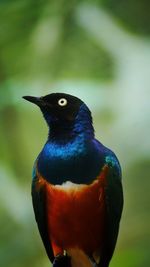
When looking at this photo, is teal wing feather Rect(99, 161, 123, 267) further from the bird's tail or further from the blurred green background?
the blurred green background

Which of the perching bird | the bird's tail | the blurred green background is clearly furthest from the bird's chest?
the blurred green background

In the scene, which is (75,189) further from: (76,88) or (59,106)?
(76,88)

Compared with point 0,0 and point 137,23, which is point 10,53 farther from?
point 137,23

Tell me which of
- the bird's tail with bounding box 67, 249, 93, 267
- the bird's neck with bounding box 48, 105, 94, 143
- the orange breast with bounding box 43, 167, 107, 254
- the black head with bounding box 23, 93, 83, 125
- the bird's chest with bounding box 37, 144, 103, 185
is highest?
the black head with bounding box 23, 93, 83, 125

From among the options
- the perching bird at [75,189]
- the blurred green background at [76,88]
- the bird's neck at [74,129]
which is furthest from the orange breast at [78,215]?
the blurred green background at [76,88]

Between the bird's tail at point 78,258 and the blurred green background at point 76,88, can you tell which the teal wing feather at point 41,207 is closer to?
the bird's tail at point 78,258

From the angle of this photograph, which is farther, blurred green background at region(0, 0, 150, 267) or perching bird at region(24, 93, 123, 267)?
blurred green background at region(0, 0, 150, 267)
